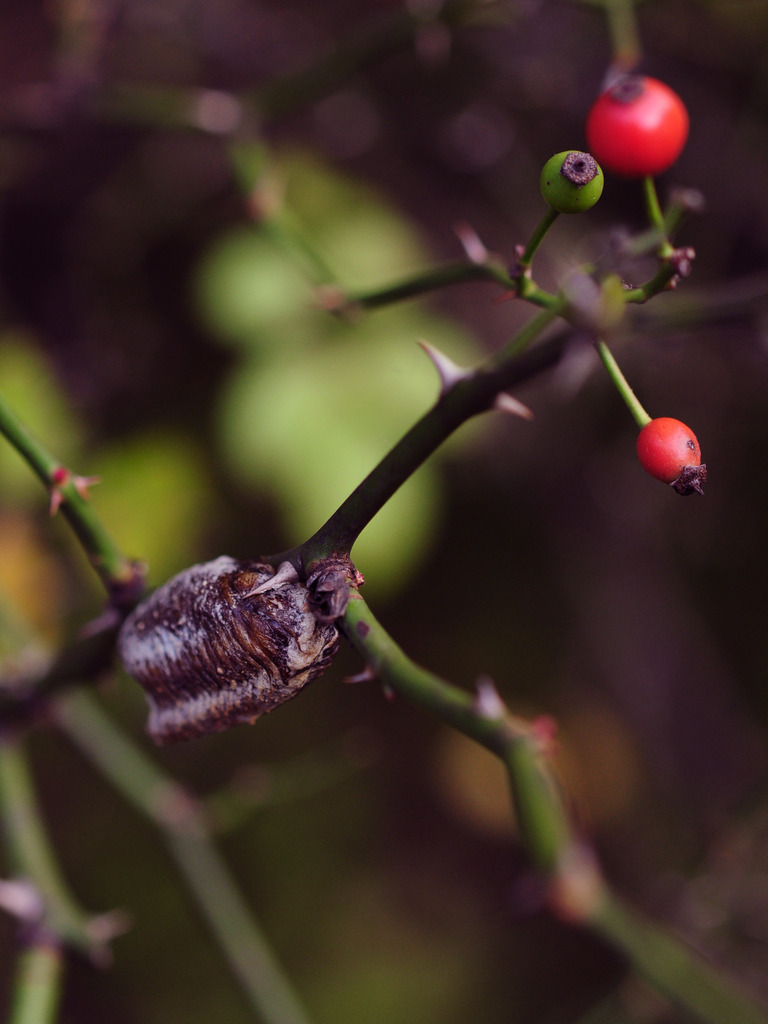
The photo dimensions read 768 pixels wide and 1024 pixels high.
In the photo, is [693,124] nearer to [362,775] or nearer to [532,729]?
[362,775]

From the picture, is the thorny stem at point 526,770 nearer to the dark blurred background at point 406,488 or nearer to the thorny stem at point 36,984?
the thorny stem at point 36,984

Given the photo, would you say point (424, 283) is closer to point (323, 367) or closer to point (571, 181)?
point (571, 181)

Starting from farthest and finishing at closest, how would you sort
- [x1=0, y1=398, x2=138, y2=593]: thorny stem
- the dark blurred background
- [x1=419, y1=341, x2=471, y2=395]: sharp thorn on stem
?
the dark blurred background → [x1=0, y1=398, x2=138, y2=593]: thorny stem → [x1=419, y1=341, x2=471, y2=395]: sharp thorn on stem

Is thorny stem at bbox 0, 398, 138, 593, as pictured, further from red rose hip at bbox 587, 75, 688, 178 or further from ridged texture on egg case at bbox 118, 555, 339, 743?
red rose hip at bbox 587, 75, 688, 178

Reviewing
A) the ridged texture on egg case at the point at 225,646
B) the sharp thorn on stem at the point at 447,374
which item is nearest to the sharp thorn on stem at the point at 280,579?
the ridged texture on egg case at the point at 225,646

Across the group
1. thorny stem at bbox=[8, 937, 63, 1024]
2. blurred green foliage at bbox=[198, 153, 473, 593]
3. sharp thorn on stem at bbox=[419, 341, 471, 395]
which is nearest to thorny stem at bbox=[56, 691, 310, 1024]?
thorny stem at bbox=[8, 937, 63, 1024]
